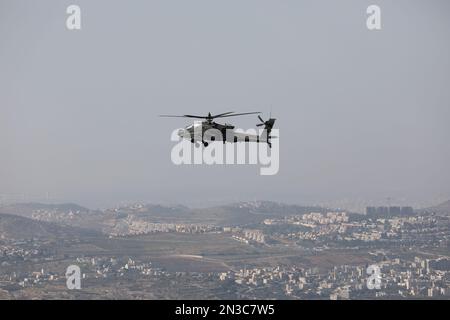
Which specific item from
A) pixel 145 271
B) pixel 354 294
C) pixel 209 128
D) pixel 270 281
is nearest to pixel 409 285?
pixel 354 294

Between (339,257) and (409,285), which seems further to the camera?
(339,257)

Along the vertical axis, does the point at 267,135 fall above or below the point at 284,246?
above

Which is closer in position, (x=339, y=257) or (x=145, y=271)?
(x=145, y=271)

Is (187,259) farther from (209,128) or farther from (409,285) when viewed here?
(209,128)

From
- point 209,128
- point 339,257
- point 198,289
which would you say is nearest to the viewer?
point 209,128
